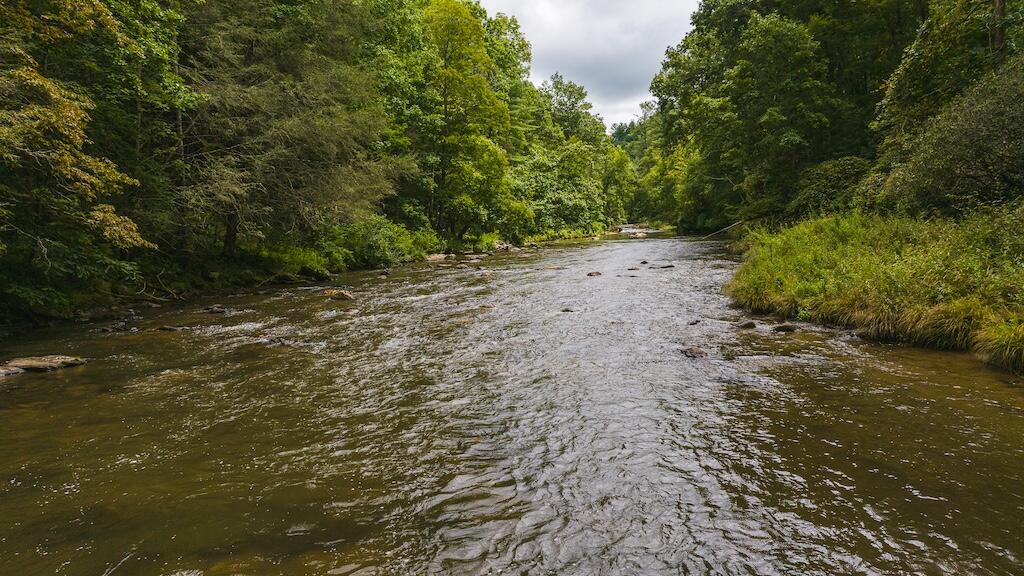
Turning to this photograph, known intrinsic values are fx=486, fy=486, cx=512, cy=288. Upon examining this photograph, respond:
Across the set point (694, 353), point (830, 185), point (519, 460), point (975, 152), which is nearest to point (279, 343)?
point (519, 460)

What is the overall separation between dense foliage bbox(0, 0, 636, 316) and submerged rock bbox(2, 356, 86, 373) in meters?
1.88

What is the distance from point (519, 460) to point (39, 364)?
26.5 ft

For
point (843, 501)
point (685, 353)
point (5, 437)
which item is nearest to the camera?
point (843, 501)

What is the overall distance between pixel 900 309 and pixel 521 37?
49.4m

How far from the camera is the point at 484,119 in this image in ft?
95.4

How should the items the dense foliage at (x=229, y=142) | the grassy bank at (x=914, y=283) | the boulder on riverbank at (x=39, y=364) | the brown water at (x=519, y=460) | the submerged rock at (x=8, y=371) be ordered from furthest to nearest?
the dense foliage at (x=229, y=142)
the boulder on riverbank at (x=39, y=364)
the submerged rock at (x=8, y=371)
the grassy bank at (x=914, y=283)
the brown water at (x=519, y=460)

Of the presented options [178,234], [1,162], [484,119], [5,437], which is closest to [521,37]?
[484,119]

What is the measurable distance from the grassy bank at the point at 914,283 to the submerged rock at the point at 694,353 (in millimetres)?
2898

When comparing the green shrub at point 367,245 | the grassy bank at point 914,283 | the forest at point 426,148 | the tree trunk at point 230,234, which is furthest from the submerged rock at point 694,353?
the green shrub at point 367,245

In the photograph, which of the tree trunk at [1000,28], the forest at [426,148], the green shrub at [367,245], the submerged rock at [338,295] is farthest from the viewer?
the green shrub at [367,245]

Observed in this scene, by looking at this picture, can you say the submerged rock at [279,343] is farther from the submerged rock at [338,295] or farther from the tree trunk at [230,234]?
the tree trunk at [230,234]

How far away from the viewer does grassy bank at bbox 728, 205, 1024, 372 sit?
6.93 metres

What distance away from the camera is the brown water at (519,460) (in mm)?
3209

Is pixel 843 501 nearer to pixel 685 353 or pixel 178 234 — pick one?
pixel 685 353
